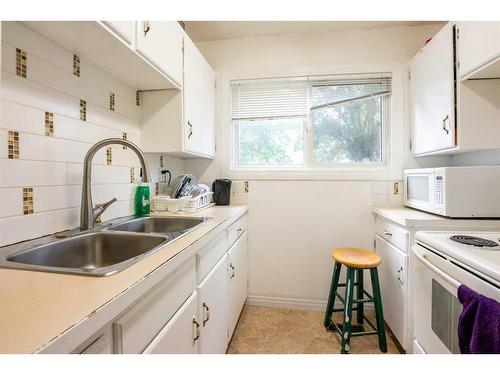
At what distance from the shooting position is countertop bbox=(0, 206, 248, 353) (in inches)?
15.3

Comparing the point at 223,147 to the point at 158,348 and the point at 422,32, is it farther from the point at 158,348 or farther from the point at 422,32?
the point at 422,32

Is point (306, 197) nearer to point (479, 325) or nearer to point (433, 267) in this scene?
point (433, 267)

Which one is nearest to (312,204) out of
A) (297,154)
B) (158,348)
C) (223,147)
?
(297,154)

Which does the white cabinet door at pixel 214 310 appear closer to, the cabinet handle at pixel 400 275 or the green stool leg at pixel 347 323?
the green stool leg at pixel 347 323

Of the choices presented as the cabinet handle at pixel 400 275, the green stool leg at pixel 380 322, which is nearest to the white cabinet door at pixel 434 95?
the cabinet handle at pixel 400 275

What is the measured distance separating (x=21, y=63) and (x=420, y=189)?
2.28 metres

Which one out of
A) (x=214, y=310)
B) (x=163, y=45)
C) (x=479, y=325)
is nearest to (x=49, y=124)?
(x=163, y=45)

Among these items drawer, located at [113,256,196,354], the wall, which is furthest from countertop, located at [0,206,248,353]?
the wall

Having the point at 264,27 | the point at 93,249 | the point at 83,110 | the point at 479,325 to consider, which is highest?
the point at 264,27

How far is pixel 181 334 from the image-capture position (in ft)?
2.83

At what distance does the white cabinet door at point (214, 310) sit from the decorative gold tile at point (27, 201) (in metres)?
0.73

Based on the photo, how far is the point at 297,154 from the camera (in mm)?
2291
